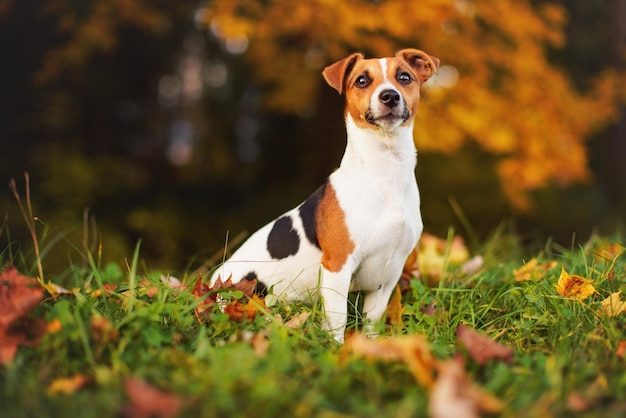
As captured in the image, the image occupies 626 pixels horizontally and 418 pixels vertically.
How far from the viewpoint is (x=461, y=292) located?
3.55 metres

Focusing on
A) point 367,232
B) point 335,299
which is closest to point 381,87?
point 367,232

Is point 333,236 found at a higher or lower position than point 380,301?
higher

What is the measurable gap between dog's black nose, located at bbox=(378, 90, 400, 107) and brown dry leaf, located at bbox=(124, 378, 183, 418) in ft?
6.00

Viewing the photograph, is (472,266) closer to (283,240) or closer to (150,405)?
(283,240)

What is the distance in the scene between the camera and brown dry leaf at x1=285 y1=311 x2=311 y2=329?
9.82ft

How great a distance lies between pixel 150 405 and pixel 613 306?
219 centimetres

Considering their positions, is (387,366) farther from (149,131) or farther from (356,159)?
(149,131)

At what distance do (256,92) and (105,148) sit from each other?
3812 mm

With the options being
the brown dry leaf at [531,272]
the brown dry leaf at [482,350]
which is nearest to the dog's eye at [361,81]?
the brown dry leaf at [531,272]

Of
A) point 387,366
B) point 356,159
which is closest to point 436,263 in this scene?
point 356,159

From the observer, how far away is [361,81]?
11.1ft

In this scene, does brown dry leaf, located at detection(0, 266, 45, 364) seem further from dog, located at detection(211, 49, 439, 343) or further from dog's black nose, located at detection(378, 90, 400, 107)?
dog's black nose, located at detection(378, 90, 400, 107)

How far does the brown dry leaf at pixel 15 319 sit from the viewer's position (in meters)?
2.40

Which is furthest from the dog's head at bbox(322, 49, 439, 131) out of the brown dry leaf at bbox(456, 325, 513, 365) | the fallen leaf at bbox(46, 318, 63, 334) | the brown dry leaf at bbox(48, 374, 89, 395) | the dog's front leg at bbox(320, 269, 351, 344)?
the brown dry leaf at bbox(48, 374, 89, 395)
